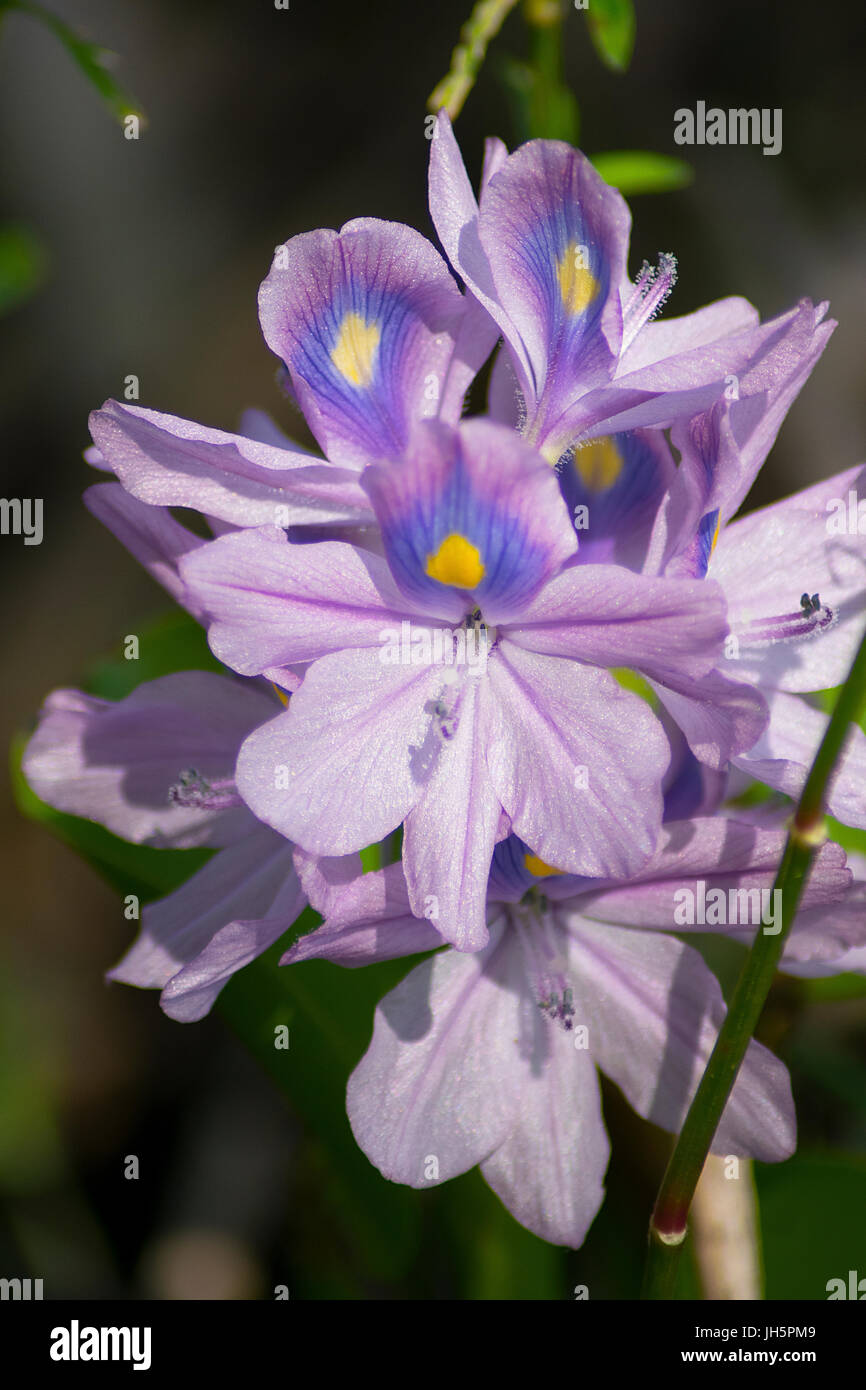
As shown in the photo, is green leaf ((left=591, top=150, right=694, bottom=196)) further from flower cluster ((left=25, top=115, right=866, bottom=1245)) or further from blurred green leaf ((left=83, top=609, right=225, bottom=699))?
blurred green leaf ((left=83, top=609, right=225, bottom=699))

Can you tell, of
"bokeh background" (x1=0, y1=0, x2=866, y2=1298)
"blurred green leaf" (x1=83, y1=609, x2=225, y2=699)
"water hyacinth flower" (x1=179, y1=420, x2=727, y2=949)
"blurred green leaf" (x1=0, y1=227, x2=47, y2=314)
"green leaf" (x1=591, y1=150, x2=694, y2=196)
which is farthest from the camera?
"bokeh background" (x1=0, y1=0, x2=866, y2=1298)

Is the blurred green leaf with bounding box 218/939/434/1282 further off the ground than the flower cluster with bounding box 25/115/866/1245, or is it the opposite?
the flower cluster with bounding box 25/115/866/1245

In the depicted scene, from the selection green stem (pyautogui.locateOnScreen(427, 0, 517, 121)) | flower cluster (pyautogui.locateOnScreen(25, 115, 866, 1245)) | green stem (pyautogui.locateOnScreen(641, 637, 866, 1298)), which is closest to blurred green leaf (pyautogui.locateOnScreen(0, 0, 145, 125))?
green stem (pyautogui.locateOnScreen(427, 0, 517, 121))

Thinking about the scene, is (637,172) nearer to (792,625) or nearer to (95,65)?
(95,65)

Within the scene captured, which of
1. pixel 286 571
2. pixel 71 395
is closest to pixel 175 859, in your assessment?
pixel 286 571

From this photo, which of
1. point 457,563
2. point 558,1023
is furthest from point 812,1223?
point 457,563

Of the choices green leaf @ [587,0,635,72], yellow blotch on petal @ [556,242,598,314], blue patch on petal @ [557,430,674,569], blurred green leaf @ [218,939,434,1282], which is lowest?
blurred green leaf @ [218,939,434,1282]

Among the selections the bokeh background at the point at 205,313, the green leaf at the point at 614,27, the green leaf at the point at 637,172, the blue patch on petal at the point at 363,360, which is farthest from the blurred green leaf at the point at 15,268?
the blue patch on petal at the point at 363,360
